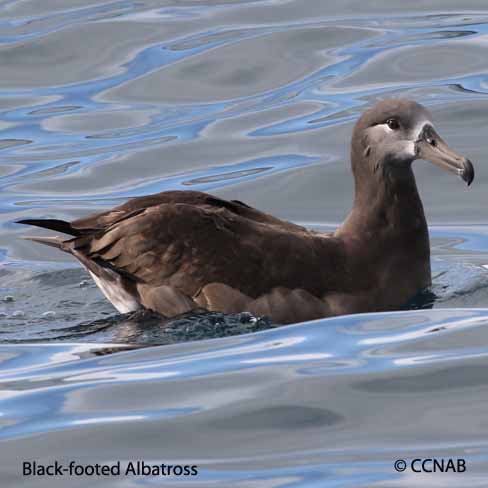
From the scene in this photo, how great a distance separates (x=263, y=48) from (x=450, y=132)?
10.1 feet

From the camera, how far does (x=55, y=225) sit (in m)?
9.38

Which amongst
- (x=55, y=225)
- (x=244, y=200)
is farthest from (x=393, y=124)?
(x=244, y=200)

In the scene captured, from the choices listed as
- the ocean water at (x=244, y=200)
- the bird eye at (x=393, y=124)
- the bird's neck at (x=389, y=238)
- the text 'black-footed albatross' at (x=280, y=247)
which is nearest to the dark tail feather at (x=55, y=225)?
the text 'black-footed albatross' at (x=280, y=247)

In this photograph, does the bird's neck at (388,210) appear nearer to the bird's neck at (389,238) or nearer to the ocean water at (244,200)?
the bird's neck at (389,238)

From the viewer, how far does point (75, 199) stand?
13.4 m

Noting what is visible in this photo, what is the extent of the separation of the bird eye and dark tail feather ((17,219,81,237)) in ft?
6.60


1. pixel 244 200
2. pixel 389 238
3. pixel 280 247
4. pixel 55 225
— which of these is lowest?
pixel 244 200

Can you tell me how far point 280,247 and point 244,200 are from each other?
12.9 ft

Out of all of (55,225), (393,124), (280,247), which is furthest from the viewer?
(393,124)

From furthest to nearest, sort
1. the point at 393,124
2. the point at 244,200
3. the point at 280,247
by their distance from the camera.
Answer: the point at 244,200, the point at 393,124, the point at 280,247

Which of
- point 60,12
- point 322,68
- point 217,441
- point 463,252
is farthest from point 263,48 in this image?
point 217,441

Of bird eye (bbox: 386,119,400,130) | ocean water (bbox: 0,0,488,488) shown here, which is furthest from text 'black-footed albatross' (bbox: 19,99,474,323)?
ocean water (bbox: 0,0,488,488)

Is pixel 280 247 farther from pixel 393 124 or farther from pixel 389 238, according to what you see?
pixel 393 124

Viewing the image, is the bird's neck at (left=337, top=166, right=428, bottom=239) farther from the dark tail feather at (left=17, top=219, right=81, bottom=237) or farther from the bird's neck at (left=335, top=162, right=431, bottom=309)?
the dark tail feather at (left=17, top=219, right=81, bottom=237)
